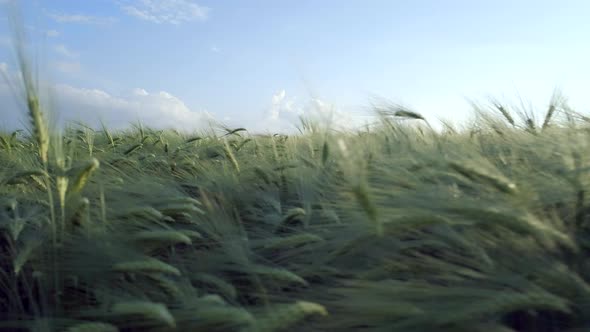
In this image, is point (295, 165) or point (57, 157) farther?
point (295, 165)

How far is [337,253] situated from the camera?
110cm

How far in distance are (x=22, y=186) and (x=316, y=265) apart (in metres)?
1.18

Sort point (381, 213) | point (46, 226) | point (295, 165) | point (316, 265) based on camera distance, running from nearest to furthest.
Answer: point (381, 213) < point (316, 265) < point (46, 226) < point (295, 165)

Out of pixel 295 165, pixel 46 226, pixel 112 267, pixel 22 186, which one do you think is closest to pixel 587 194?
pixel 295 165

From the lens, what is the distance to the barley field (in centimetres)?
87

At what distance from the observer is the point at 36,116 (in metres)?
1.20

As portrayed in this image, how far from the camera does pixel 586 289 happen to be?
2.78 ft

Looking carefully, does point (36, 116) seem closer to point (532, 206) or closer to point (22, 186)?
point (22, 186)

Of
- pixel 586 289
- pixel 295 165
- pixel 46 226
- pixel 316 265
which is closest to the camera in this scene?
pixel 586 289

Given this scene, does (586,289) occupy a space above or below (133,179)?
below

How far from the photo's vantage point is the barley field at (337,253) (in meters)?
0.87

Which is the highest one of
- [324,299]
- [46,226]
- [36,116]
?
[36,116]

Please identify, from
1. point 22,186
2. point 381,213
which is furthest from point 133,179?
point 381,213

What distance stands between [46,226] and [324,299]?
761mm
